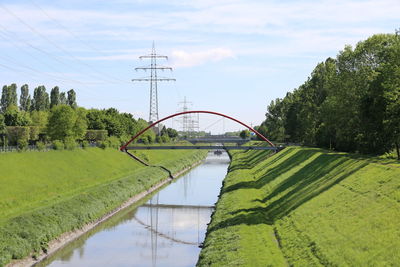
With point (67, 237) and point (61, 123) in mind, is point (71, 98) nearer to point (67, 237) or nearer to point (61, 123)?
point (61, 123)

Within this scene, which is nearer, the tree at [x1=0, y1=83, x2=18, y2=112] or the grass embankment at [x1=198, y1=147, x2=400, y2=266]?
the grass embankment at [x1=198, y1=147, x2=400, y2=266]

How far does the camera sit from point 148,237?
35875 mm

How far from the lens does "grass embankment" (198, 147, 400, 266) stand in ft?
67.1

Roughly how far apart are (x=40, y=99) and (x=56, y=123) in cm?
5508

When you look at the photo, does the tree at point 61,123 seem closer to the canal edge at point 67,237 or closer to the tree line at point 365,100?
the canal edge at point 67,237

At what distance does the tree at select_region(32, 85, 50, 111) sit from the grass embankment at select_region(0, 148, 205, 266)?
189ft

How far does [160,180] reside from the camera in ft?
219

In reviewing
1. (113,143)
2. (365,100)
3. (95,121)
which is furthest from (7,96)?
(365,100)

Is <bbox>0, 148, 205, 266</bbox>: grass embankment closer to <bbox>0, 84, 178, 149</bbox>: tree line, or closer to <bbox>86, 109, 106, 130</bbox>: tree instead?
<bbox>0, 84, 178, 149</bbox>: tree line

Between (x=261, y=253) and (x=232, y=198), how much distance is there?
18564 mm

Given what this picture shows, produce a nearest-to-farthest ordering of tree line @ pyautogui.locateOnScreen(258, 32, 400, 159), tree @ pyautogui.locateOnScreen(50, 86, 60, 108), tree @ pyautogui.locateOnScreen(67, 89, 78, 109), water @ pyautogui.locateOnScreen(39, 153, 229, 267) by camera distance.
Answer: water @ pyautogui.locateOnScreen(39, 153, 229, 267), tree line @ pyautogui.locateOnScreen(258, 32, 400, 159), tree @ pyautogui.locateOnScreen(50, 86, 60, 108), tree @ pyautogui.locateOnScreen(67, 89, 78, 109)

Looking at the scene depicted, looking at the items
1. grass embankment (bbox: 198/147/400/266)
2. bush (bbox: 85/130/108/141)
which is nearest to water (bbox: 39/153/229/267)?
grass embankment (bbox: 198/147/400/266)

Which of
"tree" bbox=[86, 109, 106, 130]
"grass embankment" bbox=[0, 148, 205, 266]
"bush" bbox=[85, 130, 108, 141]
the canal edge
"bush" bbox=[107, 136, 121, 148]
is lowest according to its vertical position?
the canal edge

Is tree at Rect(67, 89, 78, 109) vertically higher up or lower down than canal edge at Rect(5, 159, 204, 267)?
higher up
